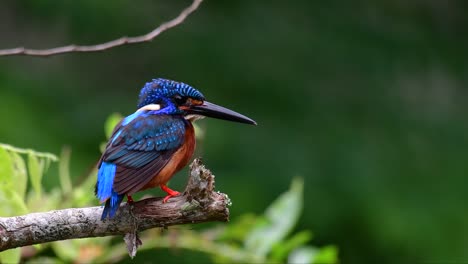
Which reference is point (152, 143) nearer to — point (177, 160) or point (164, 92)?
→ point (177, 160)

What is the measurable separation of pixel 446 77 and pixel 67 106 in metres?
4.11

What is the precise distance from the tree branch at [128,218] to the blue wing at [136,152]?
0.09 m

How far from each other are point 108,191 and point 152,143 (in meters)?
0.42

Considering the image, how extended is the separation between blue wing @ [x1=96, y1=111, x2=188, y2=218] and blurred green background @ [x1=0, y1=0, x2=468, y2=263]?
3.75 m

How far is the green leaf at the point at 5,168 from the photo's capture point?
3.03m

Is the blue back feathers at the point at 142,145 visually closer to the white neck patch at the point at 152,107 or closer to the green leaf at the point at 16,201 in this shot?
the white neck patch at the point at 152,107

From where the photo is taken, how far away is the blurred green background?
7.87 m

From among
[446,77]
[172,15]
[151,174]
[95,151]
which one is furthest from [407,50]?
[151,174]

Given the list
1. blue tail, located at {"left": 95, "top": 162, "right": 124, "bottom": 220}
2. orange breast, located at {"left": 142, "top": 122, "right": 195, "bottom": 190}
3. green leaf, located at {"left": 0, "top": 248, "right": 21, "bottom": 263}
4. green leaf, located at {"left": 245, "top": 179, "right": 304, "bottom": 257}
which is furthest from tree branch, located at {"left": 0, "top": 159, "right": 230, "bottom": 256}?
green leaf, located at {"left": 245, "top": 179, "right": 304, "bottom": 257}

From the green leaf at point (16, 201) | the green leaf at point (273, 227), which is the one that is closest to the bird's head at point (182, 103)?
the green leaf at point (273, 227)

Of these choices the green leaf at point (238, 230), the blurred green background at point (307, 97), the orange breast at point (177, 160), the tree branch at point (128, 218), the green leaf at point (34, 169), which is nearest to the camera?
the tree branch at point (128, 218)

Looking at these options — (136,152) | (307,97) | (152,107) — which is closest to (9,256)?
(136,152)

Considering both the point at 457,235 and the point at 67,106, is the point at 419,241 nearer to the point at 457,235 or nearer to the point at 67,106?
the point at 457,235

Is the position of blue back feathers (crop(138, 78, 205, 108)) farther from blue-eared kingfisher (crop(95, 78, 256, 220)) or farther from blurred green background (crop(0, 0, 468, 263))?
blurred green background (crop(0, 0, 468, 263))
